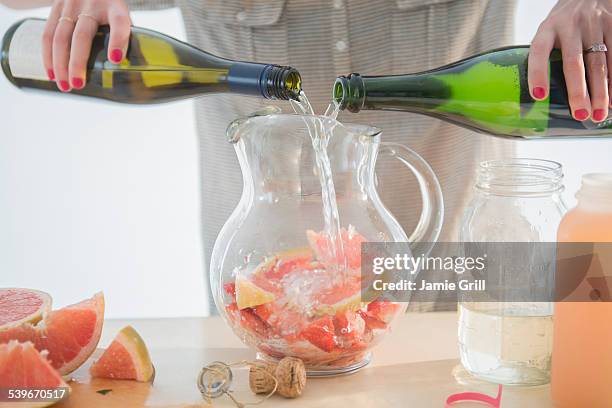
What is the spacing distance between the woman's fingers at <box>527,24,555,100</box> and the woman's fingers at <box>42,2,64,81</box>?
24.4 inches

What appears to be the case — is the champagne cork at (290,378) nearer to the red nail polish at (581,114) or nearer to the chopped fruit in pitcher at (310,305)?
the chopped fruit in pitcher at (310,305)

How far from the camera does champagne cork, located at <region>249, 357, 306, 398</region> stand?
0.91 m

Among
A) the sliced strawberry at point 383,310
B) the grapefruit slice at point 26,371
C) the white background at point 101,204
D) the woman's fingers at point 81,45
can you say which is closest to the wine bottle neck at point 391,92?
the sliced strawberry at point 383,310

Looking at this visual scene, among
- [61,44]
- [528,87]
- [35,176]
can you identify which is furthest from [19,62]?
[35,176]

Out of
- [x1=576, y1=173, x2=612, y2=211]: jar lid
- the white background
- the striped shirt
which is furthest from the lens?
the white background

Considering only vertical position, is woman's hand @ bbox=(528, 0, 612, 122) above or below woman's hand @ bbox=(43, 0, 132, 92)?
below

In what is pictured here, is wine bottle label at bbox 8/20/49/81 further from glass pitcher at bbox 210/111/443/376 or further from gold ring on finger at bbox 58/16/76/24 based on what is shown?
glass pitcher at bbox 210/111/443/376

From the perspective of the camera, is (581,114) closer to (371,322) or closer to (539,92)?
(539,92)

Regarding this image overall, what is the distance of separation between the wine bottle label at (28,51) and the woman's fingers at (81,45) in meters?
0.06

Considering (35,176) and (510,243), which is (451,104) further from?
(35,176)

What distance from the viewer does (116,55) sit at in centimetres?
111

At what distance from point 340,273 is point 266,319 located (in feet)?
0.32

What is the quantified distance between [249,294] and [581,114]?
17.6 inches

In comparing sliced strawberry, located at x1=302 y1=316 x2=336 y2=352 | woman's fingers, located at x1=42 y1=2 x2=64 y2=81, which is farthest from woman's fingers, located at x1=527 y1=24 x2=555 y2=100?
woman's fingers, located at x1=42 y1=2 x2=64 y2=81
